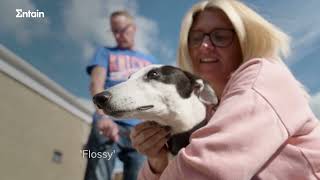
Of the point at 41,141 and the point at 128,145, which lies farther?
the point at 41,141

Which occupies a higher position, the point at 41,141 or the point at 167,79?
the point at 167,79

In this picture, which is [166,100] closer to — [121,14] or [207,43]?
[207,43]

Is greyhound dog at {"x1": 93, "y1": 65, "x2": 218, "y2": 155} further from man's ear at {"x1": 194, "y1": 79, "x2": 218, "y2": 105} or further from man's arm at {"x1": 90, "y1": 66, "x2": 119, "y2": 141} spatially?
man's arm at {"x1": 90, "y1": 66, "x2": 119, "y2": 141}

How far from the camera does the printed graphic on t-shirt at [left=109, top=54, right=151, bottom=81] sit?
2363 mm

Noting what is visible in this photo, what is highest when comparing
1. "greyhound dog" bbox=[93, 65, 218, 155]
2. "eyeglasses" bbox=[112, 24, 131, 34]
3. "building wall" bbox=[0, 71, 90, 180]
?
"eyeglasses" bbox=[112, 24, 131, 34]

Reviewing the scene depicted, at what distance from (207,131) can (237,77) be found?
0.19m

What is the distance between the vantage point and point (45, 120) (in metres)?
4.73

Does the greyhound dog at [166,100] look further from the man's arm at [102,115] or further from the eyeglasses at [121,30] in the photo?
the eyeglasses at [121,30]

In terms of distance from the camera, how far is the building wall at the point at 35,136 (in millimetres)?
4000

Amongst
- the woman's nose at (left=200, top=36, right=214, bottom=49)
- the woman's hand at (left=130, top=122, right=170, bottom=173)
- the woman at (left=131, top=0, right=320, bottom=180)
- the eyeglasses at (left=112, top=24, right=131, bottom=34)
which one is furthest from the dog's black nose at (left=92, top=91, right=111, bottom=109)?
the eyeglasses at (left=112, top=24, right=131, bottom=34)

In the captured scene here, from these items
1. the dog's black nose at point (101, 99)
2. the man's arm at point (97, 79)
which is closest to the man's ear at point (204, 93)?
the dog's black nose at point (101, 99)

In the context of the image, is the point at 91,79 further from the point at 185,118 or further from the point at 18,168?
the point at 18,168

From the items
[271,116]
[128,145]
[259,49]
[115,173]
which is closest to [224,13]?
[259,49]

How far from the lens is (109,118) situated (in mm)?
2121
